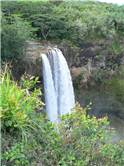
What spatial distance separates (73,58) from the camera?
11227mm

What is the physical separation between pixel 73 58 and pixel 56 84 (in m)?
1.16

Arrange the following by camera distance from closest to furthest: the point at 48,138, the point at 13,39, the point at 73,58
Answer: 1. the point at 48,138
2. the point at 13,39
3. the point at 73,58

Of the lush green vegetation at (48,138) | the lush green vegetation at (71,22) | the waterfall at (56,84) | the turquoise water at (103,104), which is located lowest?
the turquoise water at (103,104)

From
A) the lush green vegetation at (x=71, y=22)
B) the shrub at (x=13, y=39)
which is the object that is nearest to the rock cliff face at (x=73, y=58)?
the lush green vegetation at (x=71, y=22)

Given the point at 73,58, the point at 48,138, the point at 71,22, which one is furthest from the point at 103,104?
the point at 48,138

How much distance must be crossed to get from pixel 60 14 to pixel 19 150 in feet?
27.0

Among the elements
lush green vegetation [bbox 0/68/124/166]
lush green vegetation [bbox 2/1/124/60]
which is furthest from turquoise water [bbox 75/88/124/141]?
lush green vegetation [bbox 0/68/124/166]

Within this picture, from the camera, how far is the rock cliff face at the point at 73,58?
987 centimetres

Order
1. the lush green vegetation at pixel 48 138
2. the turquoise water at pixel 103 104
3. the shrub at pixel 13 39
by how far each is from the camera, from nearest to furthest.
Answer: the lush green vegetation at pixel 48 138, the shrub at pixel 13 39, the turquoise water at pixel 103 104

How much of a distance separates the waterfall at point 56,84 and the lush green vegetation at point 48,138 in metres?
5.78

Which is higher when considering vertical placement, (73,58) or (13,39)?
(13,39)

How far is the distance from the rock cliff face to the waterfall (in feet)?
0.69

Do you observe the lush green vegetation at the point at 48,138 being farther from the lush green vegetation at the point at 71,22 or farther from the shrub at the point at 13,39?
the lush green vegetation at the point at 71,22

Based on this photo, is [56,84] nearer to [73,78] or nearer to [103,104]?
[73,78]
